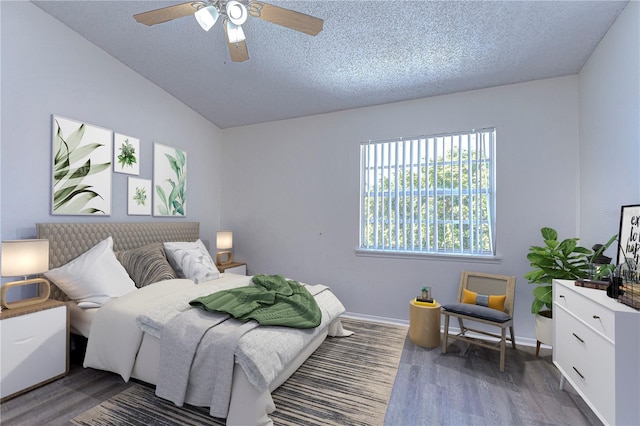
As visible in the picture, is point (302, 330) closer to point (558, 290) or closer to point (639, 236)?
point (558, 290)

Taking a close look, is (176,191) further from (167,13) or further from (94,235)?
(167,13)

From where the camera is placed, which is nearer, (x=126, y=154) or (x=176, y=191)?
(x=126, y=154)

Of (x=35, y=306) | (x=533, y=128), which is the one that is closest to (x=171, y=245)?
(x=35, y=306)

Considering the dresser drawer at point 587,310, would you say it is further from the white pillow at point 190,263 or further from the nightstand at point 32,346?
the nightstand at point 32,346

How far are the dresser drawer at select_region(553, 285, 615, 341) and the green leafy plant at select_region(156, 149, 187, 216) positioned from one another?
174 inches

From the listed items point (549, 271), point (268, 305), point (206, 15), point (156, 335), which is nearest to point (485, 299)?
point (549, 271)

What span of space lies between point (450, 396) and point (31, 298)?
3563mm

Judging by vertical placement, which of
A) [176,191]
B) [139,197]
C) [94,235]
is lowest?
[94,235]

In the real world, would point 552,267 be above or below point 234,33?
below

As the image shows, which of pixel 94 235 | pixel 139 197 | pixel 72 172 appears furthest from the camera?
pixel 139 197

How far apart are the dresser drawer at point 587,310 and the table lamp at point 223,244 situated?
3941mm

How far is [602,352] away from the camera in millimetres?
1661

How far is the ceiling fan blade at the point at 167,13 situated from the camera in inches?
75.9

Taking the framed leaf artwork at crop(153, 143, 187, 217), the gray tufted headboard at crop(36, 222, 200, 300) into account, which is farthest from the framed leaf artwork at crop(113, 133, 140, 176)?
the gray tufted headboard at crop(36, 222, 200, 300)
